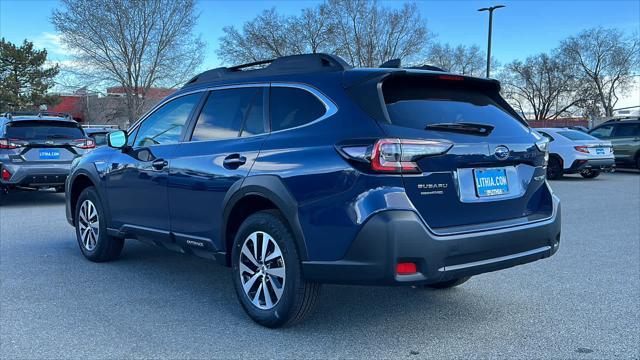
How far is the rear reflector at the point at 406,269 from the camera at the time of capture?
3.29m

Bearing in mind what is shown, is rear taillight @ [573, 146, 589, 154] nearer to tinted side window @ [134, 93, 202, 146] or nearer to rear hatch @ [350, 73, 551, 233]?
rear hatch @ [350, 73, 551, 233]

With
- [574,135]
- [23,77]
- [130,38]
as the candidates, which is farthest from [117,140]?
[23,77]

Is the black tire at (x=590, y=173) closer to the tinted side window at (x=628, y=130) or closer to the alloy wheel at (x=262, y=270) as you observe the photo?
the tinted side window at (x=628, y=130)

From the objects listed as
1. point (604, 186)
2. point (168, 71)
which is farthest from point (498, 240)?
point (168, 71)

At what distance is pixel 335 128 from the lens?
352 centimetres

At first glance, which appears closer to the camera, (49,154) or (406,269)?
(406,269)

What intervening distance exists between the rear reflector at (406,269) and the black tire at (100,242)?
11.9ft

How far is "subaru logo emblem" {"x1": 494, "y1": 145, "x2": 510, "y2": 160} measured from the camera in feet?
12.1

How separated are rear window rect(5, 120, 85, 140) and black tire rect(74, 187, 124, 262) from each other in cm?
514

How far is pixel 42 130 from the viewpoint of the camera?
A: 10633 millimetres

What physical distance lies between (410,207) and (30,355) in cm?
252

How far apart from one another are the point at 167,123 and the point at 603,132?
18.0m

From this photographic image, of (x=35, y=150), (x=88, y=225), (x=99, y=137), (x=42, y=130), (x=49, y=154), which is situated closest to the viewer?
(x=88, y=225)

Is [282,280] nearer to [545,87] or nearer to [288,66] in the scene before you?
[288,66]
